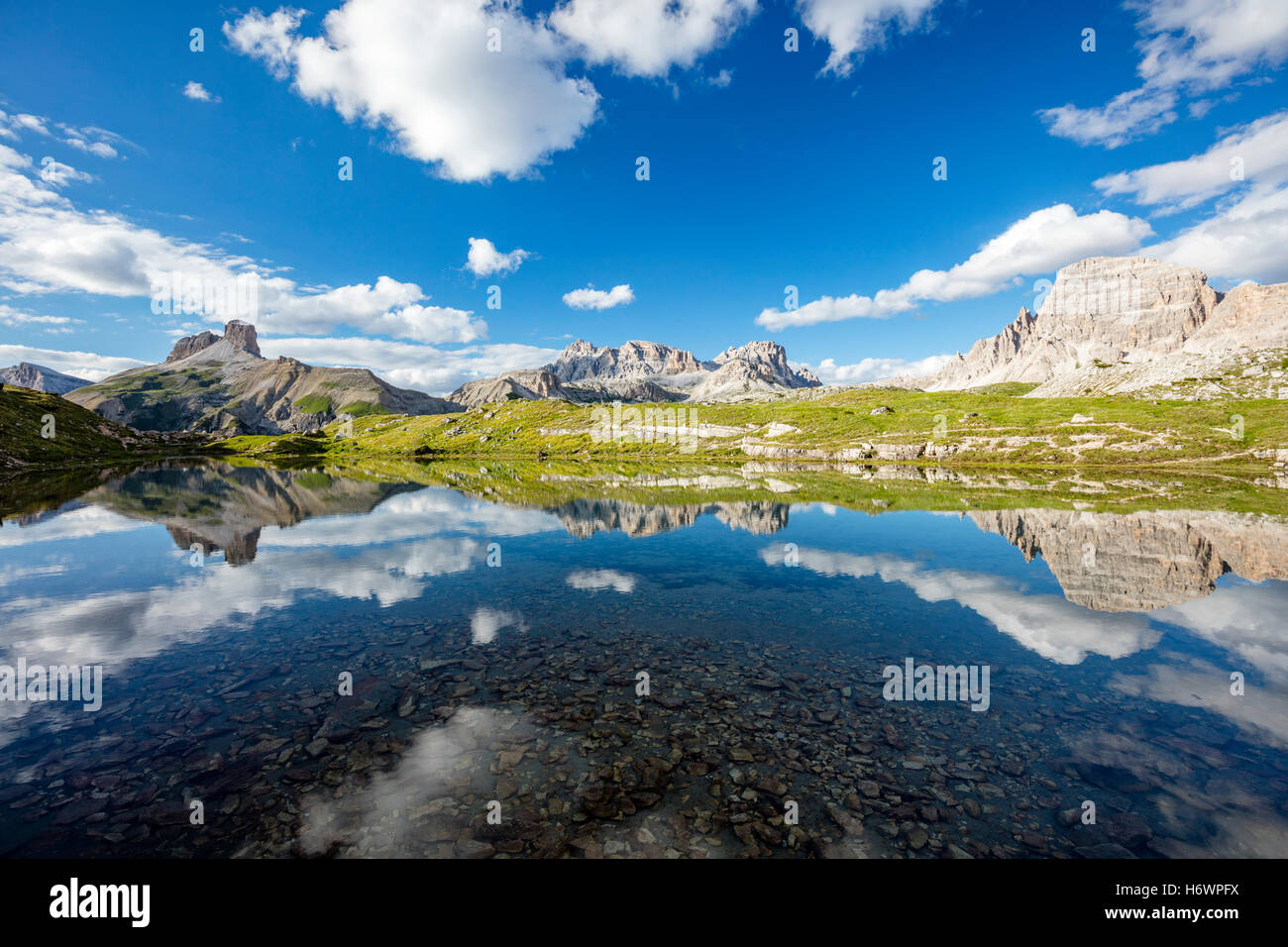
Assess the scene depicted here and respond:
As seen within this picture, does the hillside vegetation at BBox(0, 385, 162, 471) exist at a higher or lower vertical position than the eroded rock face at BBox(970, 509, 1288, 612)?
higher

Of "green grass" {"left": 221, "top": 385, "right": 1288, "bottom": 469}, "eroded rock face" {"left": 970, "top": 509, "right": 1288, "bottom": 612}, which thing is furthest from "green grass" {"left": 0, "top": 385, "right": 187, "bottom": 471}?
"eroded rock face" {"left": 970, "top": 509, "right": 1288, "bottom": 612}

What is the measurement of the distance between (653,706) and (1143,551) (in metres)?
43.3

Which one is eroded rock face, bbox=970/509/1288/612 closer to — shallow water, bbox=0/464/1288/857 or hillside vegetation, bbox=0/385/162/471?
shallow water, bbox=0/464/1288/857

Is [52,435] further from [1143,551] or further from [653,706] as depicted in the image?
[1143,551]

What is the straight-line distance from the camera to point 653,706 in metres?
17.8

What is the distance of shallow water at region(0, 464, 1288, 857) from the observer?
12023 millimetres

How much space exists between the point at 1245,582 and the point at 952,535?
17973 mm

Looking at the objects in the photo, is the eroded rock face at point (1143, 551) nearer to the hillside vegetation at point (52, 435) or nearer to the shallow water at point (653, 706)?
the shallow water at point (653, 706)

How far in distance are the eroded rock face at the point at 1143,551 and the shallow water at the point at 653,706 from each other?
1.26ft

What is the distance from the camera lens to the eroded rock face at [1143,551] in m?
29.8

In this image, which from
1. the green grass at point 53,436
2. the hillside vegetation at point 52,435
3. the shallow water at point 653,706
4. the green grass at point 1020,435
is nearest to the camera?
the shallow water at point 653,706

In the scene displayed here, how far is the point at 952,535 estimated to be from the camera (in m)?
46.6

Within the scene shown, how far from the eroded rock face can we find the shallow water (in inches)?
15.1

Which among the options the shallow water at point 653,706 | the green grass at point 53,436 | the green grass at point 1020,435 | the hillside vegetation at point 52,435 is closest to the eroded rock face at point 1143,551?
the shallow water at point 653,706
